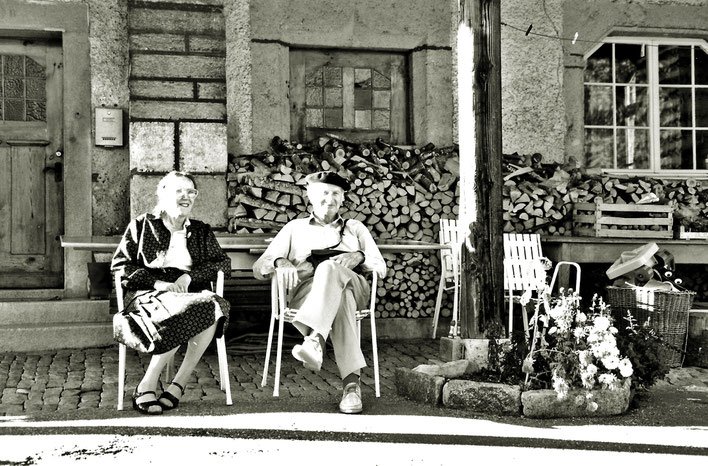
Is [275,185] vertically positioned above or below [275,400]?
above

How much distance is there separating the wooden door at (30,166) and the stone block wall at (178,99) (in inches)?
39.5

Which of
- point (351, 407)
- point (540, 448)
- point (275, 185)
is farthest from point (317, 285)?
point (275, 185)

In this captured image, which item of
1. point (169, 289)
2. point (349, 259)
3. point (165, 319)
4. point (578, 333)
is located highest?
point (349, 259)

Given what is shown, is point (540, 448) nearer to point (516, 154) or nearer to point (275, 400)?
point (275, 400)

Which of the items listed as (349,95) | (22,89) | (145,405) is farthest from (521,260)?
(22,89)

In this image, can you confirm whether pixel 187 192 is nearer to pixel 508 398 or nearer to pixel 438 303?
pixel 508 398

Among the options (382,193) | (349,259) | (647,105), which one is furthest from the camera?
(647,105)

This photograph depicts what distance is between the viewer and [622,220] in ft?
25.7

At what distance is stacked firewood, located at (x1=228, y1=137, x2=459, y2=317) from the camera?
7492mm

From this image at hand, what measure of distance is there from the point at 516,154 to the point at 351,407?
4.33 m

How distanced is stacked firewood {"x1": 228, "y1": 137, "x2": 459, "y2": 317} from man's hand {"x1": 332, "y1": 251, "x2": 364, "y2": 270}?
8.03ft

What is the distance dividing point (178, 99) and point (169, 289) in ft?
9.39

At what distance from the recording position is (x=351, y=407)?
4664mm

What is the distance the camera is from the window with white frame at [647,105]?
9133mm
